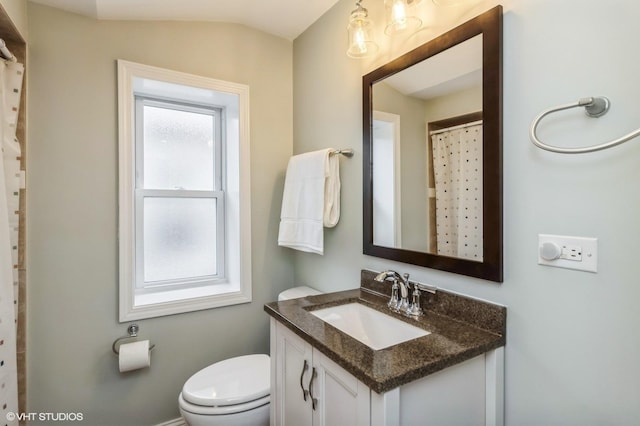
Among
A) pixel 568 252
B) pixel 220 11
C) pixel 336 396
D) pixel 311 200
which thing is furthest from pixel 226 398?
pixel 220 11

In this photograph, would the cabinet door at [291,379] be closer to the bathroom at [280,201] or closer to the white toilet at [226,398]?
the white toilet at [226,398]

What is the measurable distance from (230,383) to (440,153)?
1424mm

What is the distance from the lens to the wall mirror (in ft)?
3.49

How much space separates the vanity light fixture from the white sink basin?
1174 millimetres

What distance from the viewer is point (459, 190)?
119cm

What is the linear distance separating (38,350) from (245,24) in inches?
83.2

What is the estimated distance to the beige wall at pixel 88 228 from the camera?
1.53 m

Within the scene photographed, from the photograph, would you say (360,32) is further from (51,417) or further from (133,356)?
(51,417)

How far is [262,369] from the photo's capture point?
1677 mm

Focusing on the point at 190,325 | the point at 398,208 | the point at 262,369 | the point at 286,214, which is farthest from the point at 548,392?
the point at 190,325

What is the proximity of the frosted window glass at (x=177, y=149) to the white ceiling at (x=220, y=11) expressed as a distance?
1.89 feet

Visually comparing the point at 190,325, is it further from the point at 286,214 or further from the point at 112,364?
the point at 286,214

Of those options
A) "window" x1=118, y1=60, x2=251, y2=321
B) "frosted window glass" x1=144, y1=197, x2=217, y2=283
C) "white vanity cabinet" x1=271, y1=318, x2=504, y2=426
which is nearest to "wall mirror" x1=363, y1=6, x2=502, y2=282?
"white vanity cabinet" x1=271, y1=318, x2=504, y2=426

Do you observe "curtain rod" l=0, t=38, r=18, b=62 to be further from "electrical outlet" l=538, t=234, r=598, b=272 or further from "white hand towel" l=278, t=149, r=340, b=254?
"electrical outlet" l=538, t=234, r=598, b=272
